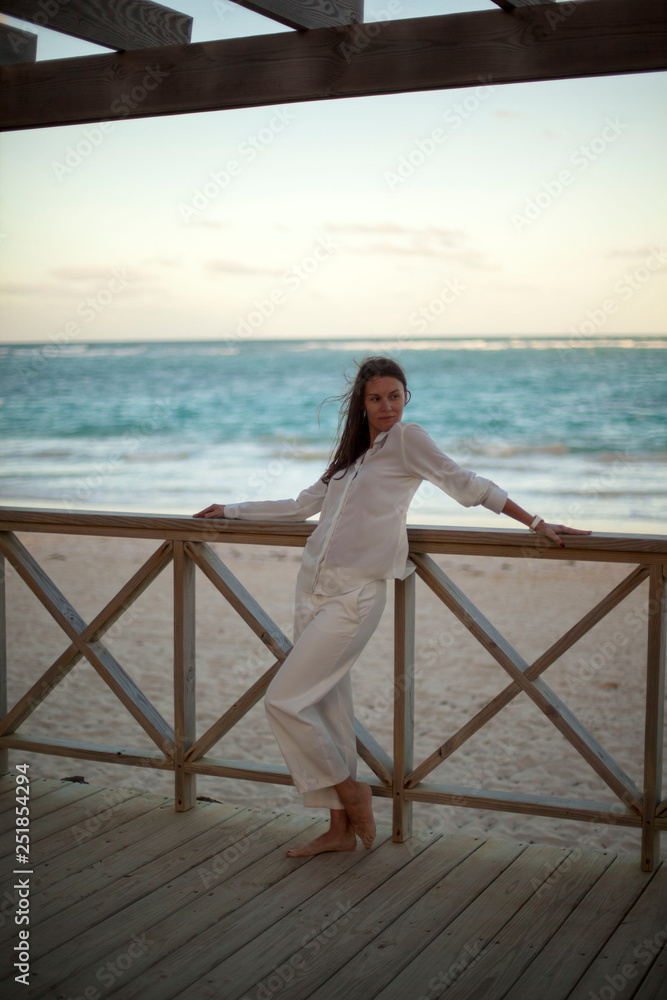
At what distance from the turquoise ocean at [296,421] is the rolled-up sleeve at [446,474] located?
340 inches

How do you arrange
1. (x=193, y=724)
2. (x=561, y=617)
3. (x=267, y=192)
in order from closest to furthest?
(x=193, y=724) < (x=561, y=617) < (x=267, y=192)

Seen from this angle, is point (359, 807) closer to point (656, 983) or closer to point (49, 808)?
point (656, 983)

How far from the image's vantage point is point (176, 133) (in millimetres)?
20344

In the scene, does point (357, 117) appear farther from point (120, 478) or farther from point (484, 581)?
point (484, 581)

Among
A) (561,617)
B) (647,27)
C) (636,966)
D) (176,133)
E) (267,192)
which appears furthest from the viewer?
(267,192)

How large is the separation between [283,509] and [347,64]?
4.72 ft

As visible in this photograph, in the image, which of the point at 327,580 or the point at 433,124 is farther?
the point at 433,124

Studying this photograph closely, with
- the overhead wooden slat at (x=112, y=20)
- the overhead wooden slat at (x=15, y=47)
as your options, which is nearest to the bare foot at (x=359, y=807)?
the overhead wooden slat at (x=112, y=20)

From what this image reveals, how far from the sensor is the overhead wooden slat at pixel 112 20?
2.96 metres

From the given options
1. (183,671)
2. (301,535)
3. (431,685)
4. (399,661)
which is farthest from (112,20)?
(431,685)

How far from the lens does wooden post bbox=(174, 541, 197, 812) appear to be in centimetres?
304

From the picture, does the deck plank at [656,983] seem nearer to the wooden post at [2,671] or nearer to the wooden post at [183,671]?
the wooden post at [183,671]

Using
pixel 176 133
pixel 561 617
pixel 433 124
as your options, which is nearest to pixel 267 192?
pixel 176 133

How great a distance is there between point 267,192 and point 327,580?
819 inches
